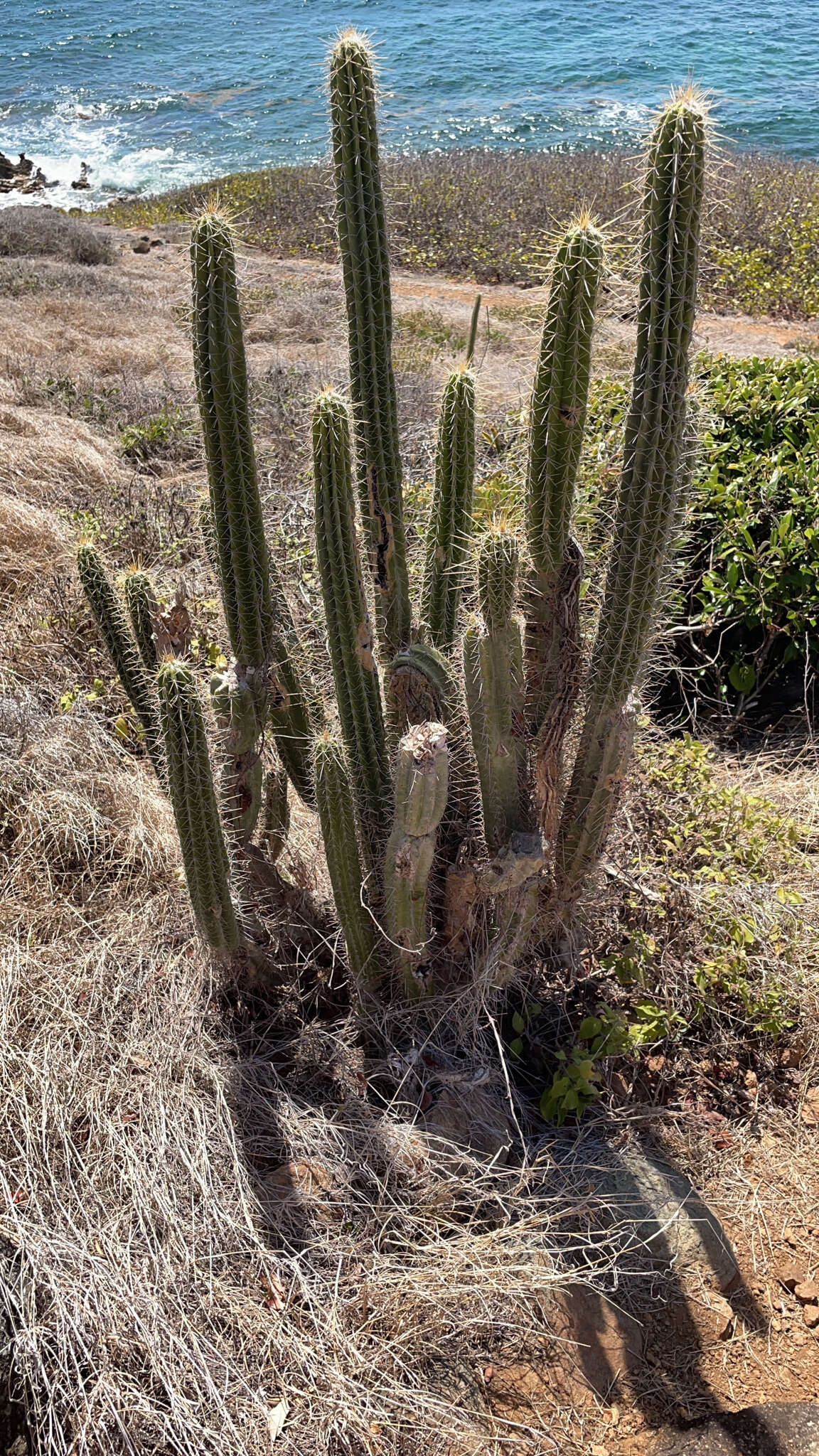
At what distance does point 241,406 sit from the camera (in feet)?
8.52

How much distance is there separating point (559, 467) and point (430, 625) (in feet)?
2.77

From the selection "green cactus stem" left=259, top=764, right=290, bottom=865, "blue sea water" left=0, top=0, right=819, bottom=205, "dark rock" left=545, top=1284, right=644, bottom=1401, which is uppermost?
"blue sea water" left=0, top=0, right=819, bottom=205

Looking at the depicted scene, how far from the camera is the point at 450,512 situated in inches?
115

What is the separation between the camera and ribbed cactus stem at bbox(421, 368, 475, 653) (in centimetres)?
277

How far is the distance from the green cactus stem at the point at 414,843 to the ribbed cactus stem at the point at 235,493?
2.12ft

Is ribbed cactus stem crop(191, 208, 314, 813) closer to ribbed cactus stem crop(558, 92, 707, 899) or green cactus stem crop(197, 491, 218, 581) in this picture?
green cactus stem crop(197, 491, 218, 581)

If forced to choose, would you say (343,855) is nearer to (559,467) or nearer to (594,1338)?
(559,467)

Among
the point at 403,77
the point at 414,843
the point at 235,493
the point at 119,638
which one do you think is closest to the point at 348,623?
the point at 235,493

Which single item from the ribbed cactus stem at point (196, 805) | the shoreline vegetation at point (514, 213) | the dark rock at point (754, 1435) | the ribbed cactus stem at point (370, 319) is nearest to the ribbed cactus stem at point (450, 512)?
the ribbed cactus stem at point (370, 319)

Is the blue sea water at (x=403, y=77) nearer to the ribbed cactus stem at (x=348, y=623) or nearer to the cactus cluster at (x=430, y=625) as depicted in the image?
the cactus cluster at (x=430, y=625)

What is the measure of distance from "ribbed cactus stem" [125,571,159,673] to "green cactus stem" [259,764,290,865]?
59cm

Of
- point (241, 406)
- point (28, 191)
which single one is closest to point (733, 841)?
point (241, 406)

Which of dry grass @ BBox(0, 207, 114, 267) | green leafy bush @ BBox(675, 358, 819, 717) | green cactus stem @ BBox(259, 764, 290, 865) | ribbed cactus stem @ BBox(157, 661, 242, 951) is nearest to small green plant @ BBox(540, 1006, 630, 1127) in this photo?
ribbed cactus stem @ BBox(157, 661, 242, 951)

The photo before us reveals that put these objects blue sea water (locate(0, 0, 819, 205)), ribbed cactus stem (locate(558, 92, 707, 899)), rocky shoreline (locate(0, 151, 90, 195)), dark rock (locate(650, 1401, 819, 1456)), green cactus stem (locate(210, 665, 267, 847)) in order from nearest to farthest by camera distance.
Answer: ribbed cactus stem (locate(558, 92, 707, 899)) → dark rock (locate(650, 1401, 819, 1456)) → green cactus stem (locate(210, 665, 267, 847)) → blue sea water (locate(0, 0, 819, 205)) → rocky shoreline (locate(0, 151, 90, 195))
